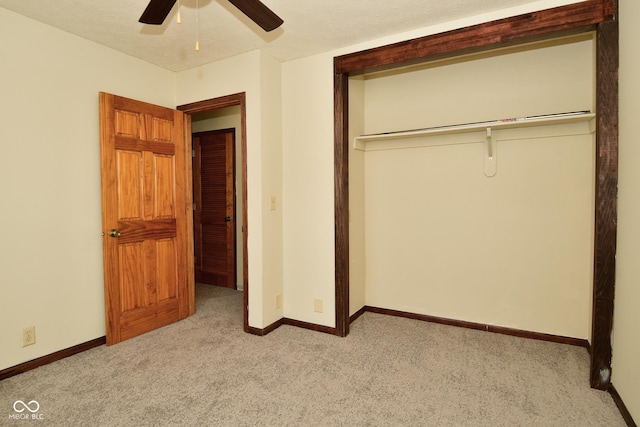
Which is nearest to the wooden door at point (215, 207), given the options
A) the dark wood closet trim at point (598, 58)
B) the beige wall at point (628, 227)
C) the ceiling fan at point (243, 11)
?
the dark wood closet trim at point (598, 58)

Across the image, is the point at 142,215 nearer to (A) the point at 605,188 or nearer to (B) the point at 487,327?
(B) the point at 487,327

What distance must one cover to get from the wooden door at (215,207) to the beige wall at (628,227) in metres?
3.87

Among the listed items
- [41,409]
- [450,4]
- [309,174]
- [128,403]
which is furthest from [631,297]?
[41,409]

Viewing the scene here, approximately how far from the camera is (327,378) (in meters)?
2.35

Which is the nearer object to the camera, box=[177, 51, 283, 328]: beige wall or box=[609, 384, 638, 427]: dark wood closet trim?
box=[609, 384, 638, 427]: dark wood closet trim

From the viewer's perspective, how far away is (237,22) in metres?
2.51

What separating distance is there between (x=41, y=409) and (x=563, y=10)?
3951mm

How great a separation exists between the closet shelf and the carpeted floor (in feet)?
5.73

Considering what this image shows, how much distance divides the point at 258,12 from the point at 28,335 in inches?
104

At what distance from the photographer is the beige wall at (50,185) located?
236 cm

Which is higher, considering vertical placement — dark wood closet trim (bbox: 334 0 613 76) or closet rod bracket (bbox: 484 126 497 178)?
dark wood closet trim (bbox: 334 0 613 76)

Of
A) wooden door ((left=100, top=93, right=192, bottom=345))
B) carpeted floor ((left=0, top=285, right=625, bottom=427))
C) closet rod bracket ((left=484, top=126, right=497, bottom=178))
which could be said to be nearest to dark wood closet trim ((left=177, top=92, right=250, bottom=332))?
carpeted floor ((left=0, top=285, right=625, bottom=427))

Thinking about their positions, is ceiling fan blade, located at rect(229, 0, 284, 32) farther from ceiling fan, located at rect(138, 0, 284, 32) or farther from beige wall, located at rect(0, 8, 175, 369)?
beige wall, located at rect(0, 8, 175, 369)

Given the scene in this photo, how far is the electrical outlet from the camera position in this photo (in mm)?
2439
